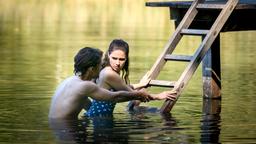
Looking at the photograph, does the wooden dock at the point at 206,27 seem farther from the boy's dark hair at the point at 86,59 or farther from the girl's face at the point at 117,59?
the boy's dark hair at the point at 86,59

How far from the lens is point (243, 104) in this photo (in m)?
18.1

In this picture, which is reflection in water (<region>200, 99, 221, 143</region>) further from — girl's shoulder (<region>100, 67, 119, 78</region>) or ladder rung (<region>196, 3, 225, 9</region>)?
ladder rung (<region>196, 3, 225, 9</region>)

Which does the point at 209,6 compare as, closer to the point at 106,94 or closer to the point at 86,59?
Result: the point at 106,94

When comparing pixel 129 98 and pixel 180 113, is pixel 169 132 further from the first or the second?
pixel 180 113

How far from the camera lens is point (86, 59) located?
1428cm

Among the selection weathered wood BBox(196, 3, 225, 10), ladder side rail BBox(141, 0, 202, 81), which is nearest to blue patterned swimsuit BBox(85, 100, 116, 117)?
ladder side rail BBox(141, 0, 202, 81)

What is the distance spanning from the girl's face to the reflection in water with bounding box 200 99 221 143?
5.12 ft

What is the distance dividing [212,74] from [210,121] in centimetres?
415

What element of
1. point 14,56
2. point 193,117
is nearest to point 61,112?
point 193,117

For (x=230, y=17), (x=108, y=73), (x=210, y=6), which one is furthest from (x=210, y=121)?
(x=230, y=17)

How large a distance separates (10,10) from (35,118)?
4658 cm

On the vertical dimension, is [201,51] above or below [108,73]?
above

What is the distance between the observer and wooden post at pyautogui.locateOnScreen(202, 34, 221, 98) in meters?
19.8

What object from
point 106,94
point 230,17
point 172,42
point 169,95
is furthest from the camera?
point 230,17
